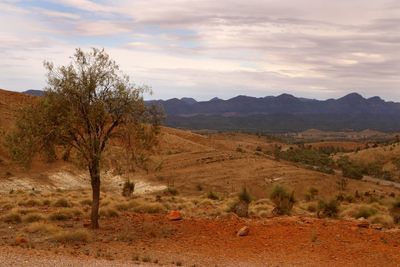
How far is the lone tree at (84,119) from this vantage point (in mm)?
19562

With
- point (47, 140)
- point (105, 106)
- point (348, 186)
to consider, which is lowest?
point (348, 186)

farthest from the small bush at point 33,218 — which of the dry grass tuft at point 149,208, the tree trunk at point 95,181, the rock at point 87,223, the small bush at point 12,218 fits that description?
the dry grass tuft at point 149,208

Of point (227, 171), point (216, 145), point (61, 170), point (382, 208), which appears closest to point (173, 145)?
point (216, 145)

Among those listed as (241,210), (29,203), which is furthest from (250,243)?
(29,203)

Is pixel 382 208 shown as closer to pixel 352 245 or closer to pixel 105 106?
pixel 352 245

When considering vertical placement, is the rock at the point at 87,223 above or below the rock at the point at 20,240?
below

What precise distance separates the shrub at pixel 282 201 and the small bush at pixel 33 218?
11144mm

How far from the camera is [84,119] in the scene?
66.0 feet

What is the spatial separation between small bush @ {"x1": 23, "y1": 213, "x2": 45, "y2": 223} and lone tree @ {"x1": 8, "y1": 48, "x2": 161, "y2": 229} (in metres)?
3.76

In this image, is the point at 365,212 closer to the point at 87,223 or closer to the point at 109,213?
the point at 109,213

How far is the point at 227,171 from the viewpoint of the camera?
166ft

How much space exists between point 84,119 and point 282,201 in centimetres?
1126

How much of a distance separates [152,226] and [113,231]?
1.78m

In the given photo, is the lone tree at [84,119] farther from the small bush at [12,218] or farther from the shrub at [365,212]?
the shrub at [365,212]
